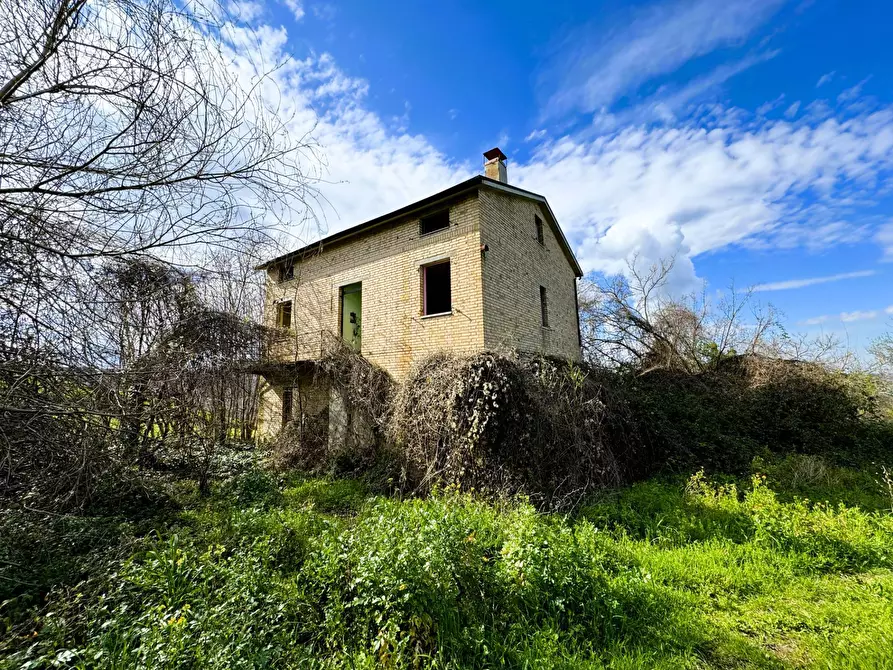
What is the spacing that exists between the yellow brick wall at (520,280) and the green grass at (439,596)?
5537 mm

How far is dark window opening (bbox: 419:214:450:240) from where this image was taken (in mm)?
10570

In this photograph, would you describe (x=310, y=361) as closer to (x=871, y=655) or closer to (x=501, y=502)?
(x=501, y=502)

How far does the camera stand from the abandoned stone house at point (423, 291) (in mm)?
9578

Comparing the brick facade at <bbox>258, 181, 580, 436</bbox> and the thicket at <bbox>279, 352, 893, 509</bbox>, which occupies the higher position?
the brick facade at <bbox>258, 181, 580, 436</bbox>

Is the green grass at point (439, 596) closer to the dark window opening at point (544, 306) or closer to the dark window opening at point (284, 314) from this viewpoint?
the dark window opening at point (544, 306)

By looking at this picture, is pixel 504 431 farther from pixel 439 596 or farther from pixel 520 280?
pixel 520 280

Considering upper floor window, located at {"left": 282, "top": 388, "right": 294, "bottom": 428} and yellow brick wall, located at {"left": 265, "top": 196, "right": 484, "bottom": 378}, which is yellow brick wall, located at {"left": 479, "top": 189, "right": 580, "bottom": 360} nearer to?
yellow brick wall, located at {"left": 265, "top": 196, "right": 484, "bottom": 378}

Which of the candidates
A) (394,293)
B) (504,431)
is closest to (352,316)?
(394,293)

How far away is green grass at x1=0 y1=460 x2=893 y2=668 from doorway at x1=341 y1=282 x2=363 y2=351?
7.25 metres

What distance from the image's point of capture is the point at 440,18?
3658mm

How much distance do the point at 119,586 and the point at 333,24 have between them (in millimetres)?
4786

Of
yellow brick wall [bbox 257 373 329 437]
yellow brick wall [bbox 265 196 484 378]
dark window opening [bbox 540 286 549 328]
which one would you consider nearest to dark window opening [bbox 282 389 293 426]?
yellow brick wall [bbox 257 373 329 437]

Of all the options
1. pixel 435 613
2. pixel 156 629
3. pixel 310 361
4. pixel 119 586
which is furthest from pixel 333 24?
pixel 310 361

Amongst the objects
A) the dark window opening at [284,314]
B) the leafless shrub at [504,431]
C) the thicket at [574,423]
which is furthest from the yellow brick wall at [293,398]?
the leafless shrub at [504,431]
